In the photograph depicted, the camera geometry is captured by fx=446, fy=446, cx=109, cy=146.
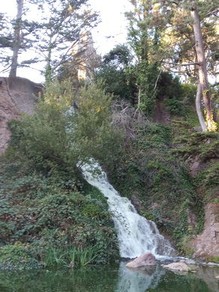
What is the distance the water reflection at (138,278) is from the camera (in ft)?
37.1

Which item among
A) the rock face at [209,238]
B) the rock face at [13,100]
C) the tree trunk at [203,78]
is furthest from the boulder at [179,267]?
the tree trunk at [203,78]

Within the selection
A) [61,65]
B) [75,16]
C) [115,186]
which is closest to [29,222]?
[115,186]

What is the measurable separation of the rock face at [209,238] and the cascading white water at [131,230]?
1.05 metres

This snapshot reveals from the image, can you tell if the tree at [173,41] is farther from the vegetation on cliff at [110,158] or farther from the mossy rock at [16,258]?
the mossy rock at [16,258]

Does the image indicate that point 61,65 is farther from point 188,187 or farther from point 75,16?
point 188,187

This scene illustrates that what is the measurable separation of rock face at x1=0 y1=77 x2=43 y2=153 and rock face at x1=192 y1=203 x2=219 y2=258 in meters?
9.11

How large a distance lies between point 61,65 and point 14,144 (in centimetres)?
1097

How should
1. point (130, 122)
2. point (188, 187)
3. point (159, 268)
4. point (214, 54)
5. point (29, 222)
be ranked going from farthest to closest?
point (214, 54), point (130, 122), point (188, 187), point (29, 222), point (159, 268)

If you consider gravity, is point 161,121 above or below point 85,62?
below

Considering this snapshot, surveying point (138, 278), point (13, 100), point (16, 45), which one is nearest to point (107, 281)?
point (138, 278)

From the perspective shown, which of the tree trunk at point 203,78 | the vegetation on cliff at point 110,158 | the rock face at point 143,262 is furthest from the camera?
the tree trunk at point 203,78

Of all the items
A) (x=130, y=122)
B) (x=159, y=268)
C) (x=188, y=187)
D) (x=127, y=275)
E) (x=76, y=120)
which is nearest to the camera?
(x=127, y=275)

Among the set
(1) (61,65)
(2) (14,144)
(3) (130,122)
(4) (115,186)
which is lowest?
(4) (115,186)

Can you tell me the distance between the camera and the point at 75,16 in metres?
30.0
